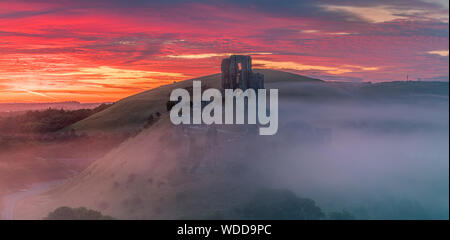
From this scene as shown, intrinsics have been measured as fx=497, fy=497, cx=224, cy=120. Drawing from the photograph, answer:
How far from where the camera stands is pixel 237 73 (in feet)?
184

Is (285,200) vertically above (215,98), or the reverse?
(215,98)

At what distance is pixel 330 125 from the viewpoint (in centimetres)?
5288

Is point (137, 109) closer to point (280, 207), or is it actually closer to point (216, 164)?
point (216, 164)

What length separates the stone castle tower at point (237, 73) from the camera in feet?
182

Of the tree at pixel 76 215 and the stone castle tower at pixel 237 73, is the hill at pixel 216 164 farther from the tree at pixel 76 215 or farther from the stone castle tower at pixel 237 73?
the stone castle tower at pixel 237 73

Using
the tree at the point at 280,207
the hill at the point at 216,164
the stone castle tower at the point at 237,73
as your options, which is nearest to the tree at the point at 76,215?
the hill at the point at 216,164

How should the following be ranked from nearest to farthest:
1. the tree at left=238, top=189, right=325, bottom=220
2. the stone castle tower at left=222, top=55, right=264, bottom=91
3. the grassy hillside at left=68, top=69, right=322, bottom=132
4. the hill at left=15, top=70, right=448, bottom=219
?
the tree at left=238, top=189, right=325, bottom=220 < the hill at left=15, top=70, right=448, bottom=219 < the stone castle tower at left=222, top=55, right=264, bottom=91 < the grassy hillside at left=68, top=69, right=322, bottom=132

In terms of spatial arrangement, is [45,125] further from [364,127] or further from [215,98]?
[364,127]

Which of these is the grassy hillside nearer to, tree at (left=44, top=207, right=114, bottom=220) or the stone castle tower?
the stone castle tower

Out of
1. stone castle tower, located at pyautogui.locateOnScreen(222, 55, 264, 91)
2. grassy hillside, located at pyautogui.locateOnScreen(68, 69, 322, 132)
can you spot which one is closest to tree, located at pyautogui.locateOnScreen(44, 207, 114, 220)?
stone castle tower, located at pyautogui.locateOnScreen(222, 55, 264, 91)

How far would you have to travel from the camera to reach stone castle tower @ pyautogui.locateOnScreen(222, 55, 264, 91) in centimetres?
5562

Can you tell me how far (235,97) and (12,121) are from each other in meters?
101

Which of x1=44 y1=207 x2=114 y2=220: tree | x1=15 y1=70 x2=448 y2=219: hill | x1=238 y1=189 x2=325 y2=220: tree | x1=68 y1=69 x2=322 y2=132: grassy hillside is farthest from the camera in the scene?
x1=68 y1=69 x2=322 y2=132: grassy hillside
